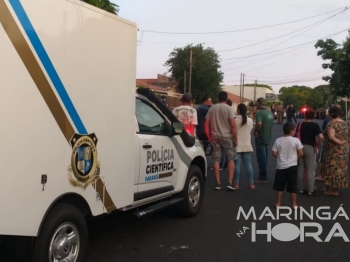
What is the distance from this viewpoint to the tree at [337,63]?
72.6 feet

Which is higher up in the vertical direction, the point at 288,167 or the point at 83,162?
the point at 83,162

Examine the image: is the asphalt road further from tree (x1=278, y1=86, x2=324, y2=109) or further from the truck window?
tree (x1=278, y1=86, x2=324, y2=109)

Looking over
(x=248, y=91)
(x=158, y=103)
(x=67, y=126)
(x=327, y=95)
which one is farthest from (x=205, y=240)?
(x=248, y=91)

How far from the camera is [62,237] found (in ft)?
14.1

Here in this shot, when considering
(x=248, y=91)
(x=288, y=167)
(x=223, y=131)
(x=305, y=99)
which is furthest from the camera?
(x=305, y=99)

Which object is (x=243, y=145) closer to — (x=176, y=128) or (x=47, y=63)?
(x=176, y=128)

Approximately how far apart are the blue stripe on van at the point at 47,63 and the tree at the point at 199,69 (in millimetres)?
55989

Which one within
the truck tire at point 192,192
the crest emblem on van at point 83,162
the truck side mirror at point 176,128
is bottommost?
the truck tire at point 192,192

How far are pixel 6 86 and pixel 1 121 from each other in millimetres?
263

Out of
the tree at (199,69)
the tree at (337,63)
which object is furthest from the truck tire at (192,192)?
the tree at (199,69)

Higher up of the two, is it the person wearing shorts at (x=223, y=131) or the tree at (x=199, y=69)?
the tree at (x=199, y=69)

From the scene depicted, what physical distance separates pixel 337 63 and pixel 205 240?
62.5 ft

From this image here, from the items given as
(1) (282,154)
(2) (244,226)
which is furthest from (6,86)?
(1) (282,154)

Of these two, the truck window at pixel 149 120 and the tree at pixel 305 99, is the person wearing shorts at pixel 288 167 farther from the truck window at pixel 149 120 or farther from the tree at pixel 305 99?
the tree at pixel 305 99
